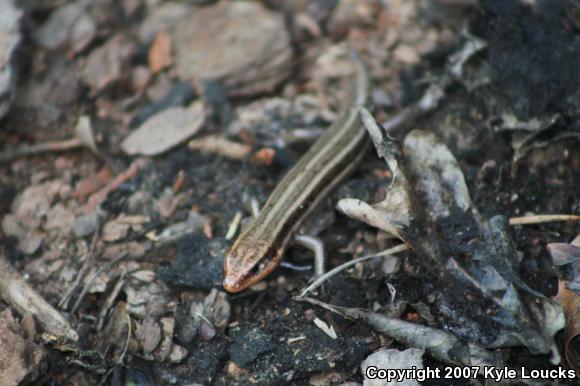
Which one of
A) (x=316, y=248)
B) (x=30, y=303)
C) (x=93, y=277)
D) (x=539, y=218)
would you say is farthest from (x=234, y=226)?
(x=539, y=218)

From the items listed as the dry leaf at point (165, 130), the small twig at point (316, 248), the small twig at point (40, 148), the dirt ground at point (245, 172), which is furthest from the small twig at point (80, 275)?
the small twig at point (316, 248)

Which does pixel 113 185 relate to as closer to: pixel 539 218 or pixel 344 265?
pixel 344 265

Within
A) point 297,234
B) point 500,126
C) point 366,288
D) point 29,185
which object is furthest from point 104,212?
point 500,126

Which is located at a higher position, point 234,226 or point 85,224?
point 85,224

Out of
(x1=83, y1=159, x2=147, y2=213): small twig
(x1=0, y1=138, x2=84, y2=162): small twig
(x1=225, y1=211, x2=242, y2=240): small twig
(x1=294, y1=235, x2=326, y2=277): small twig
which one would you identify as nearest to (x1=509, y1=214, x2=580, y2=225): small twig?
(x1=294, y1=235, x2=326, y2=277): small twig

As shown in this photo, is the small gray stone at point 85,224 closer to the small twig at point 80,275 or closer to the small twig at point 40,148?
the small twig at point 80,275

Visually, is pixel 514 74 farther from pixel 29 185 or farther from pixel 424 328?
pixel 29 185

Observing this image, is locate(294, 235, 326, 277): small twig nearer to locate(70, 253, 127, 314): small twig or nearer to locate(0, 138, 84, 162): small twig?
locate(70, 253, 127, 314): small twig
